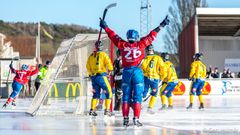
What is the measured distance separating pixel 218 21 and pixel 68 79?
28988 mm

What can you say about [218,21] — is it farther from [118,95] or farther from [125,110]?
[125,110]

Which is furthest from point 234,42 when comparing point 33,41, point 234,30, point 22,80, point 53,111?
point 33,41

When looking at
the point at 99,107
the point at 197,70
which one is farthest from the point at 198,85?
the point at 99,107

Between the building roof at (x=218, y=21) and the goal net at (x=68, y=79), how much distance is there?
80.2 ft

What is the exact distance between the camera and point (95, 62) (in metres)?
12.8

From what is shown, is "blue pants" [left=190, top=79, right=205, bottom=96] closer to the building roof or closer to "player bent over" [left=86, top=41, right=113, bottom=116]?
"player bent over" [left=86, top=41, right=113, bottom=116]

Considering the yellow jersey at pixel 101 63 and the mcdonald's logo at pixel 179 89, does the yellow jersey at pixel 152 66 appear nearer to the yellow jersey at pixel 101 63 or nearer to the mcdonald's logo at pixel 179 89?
the yellow jersey at pixel 101 63

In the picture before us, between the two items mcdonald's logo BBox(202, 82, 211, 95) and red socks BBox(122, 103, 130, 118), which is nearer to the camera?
red socks BBox(122, 103, 130, 118)

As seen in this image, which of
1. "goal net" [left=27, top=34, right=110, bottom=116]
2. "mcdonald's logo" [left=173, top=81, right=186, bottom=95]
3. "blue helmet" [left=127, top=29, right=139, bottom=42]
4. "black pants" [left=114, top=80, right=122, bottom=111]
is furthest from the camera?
"mcdonald's logo" [left=173, top=81, right=186, bottom=95]

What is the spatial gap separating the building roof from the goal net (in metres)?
24.5

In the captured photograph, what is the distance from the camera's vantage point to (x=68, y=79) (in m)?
14.6

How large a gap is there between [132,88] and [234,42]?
129 feet

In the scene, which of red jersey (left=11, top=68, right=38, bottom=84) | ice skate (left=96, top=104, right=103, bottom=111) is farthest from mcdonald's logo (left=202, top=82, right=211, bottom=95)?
ice skate (left=96, top=104, right=103, bottom=111)

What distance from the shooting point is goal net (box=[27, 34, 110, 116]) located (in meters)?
14.4
